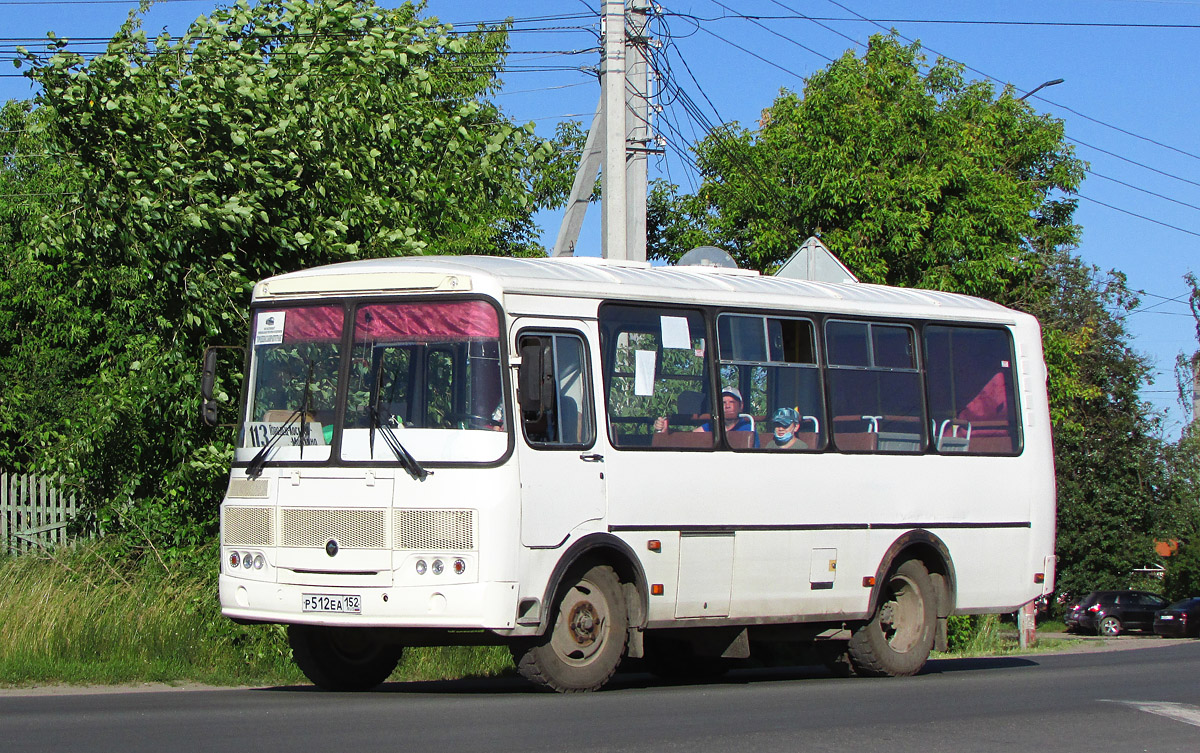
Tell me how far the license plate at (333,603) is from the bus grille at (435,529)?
48 cm

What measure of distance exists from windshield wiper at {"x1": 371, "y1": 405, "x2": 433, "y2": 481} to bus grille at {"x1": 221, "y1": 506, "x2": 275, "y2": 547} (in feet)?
3.16

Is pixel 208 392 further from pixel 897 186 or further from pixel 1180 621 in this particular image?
pixel 1180 621

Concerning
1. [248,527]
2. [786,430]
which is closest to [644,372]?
[786,430]

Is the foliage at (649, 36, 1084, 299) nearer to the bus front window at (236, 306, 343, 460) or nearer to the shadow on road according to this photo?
the shadow on road

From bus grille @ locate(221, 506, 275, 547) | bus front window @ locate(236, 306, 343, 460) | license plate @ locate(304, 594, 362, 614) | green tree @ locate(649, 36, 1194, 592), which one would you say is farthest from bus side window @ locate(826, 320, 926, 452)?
green tree @ locate(649, 36, 1194, 592)

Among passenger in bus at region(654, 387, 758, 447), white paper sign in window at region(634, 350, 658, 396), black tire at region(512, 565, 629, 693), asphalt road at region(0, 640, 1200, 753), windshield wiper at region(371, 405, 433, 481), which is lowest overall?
asphalt road at region(0, 640, 1200, 753)

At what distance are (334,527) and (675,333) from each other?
2884 mm

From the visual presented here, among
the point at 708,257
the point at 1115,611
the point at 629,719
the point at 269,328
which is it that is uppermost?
the point at 708,257

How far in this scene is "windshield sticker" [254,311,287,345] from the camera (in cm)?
1112

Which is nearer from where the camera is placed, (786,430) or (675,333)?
(675,333)

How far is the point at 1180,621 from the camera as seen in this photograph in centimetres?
4628

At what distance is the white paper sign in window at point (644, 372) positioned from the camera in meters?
11.3

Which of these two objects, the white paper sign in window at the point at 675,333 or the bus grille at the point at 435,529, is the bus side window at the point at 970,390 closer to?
the white paper sign in window at the point at 675,333

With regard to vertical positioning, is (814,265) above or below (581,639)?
above
